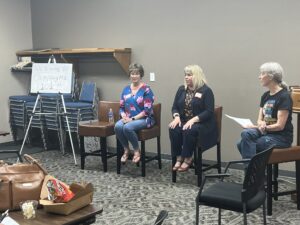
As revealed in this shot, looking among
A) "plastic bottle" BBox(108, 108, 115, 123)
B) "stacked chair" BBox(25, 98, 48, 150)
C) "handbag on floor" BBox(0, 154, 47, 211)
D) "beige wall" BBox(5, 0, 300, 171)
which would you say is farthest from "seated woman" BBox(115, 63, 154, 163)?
"handbag on floor" BBox(0, 154, 47, 211)

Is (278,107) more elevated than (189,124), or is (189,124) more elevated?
(278,107)

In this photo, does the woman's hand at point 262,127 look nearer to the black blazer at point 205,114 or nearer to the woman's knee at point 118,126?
the black blazer at point 205,114

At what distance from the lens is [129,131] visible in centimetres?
485

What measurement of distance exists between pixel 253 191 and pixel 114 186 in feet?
6.95

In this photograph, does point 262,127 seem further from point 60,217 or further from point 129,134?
point 60,217

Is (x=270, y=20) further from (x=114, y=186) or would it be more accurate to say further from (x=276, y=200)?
(x=114, y=186)

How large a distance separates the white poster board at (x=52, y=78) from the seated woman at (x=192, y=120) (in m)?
1.84

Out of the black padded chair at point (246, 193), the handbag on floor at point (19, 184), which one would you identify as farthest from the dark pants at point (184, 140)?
the handbag on floor at point (19, 184)

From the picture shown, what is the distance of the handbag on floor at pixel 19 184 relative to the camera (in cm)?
229

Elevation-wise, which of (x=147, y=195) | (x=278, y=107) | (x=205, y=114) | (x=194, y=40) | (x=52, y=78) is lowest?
(x=147, y=195)

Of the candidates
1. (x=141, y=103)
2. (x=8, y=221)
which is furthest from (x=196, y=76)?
(x=8, y=221)

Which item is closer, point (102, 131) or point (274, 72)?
point (274, 72)

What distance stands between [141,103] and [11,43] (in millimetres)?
2915

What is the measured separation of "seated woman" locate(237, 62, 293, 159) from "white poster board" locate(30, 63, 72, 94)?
288cm
